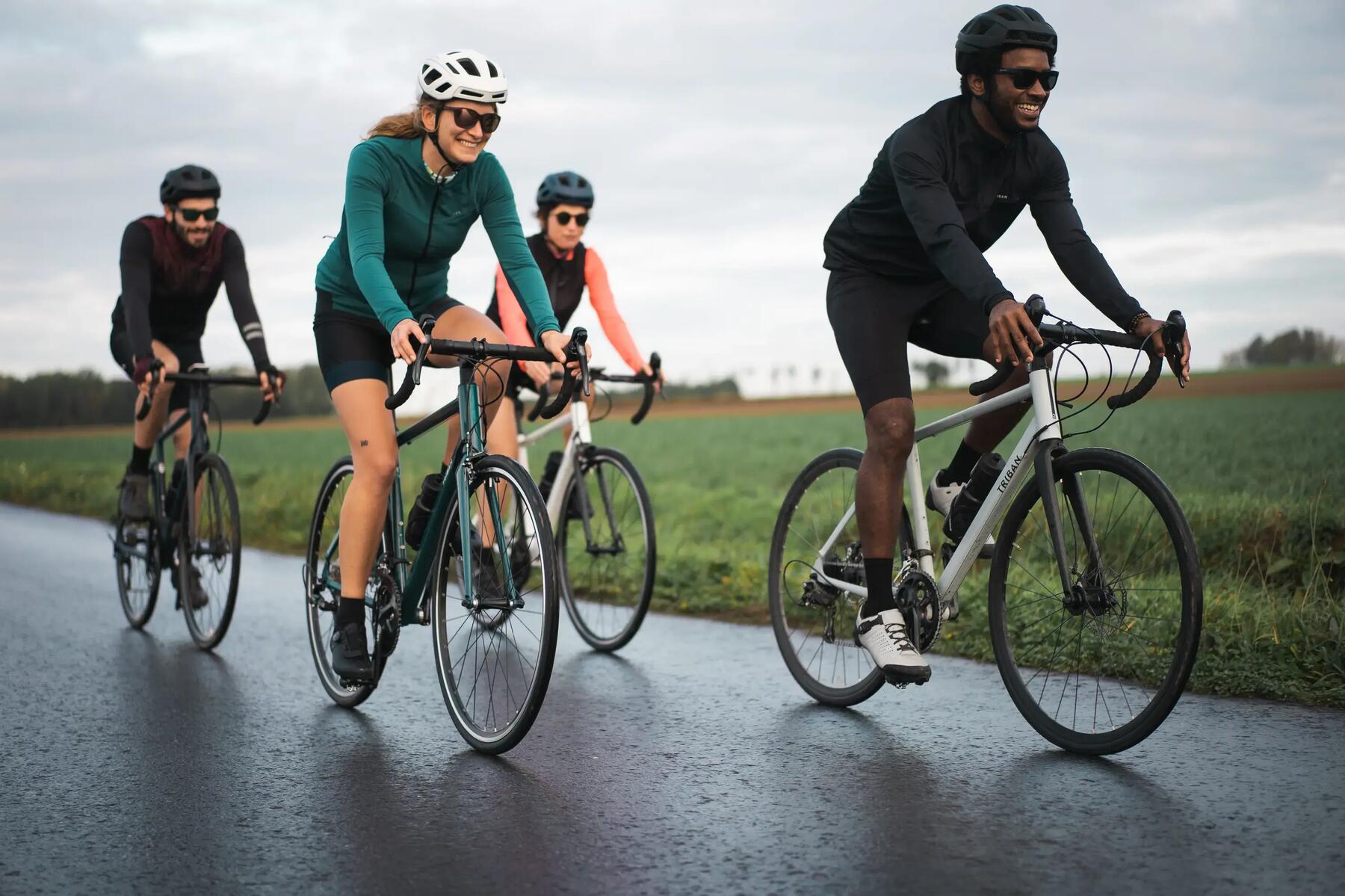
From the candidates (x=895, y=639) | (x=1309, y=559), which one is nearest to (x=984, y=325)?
(x=895, y=639)

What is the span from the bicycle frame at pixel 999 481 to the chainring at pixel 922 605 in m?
0.04

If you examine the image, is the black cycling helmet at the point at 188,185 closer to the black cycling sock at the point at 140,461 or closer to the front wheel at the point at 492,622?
the black cycling sock at the point at 140,461

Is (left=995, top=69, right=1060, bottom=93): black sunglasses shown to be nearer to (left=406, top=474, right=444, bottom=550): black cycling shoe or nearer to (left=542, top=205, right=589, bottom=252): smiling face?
(left=406, top=474, right=444, bottom=550): black cycling shoe

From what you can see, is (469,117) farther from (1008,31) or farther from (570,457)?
(570,457)

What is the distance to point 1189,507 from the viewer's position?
945cm

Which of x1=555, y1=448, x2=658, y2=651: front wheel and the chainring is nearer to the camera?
the chainring

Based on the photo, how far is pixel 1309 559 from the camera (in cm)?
816

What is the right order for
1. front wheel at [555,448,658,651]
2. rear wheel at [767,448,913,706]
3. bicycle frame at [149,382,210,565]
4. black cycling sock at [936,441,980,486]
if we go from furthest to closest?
bicycle frame at [149,382,210,565], front wheel at [555,448,658,651], rear wheel at [767,448,913,706], black cycling sock at [936,441,980,486]

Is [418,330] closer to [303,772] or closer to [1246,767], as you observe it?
[303,772]

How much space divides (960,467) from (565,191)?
10.5 feet

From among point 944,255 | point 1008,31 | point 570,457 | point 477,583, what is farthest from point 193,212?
point 1008,31

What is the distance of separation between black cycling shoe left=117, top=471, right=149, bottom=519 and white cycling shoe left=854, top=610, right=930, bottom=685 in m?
5.04

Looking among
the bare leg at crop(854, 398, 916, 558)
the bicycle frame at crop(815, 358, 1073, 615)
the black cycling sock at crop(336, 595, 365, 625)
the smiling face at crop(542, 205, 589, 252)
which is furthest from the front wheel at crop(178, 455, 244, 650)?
the bare leg at crop(854, 398, 916, 558)

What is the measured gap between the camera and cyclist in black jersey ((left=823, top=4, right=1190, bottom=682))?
4.71 m
